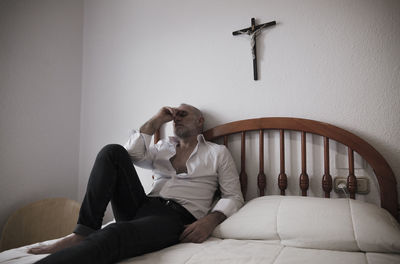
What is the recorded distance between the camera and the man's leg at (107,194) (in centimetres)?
101

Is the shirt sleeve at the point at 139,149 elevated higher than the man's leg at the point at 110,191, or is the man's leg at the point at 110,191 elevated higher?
the shirt sleeve at the point at 139,149

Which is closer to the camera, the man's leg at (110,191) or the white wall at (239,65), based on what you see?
the man's leg at (110,191)

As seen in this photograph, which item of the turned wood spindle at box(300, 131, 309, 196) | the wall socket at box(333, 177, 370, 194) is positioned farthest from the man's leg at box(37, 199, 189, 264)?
the wall socket at box(333, 177, 370, 194)

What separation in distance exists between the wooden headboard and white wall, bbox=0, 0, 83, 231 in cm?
119

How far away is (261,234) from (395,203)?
674 millimetres

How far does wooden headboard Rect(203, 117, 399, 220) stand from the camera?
47.1 inches

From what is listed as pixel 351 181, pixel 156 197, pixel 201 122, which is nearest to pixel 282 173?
pixel 351 181

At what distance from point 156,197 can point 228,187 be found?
1.24 feet

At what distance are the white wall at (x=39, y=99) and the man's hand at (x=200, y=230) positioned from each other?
127 centimetres

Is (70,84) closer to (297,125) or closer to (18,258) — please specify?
(18,258)

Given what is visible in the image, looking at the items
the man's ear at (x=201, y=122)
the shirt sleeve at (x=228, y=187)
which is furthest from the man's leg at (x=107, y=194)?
the man's ear at (x=201, y=122)

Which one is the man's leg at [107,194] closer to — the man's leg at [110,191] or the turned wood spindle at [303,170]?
the man's leg at [110,191]

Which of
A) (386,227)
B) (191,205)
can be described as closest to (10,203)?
(191,205)

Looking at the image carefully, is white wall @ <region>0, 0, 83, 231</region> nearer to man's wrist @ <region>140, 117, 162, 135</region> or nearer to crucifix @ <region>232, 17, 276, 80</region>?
man's wrist @ <region>140, 117, 162, 135</region>
